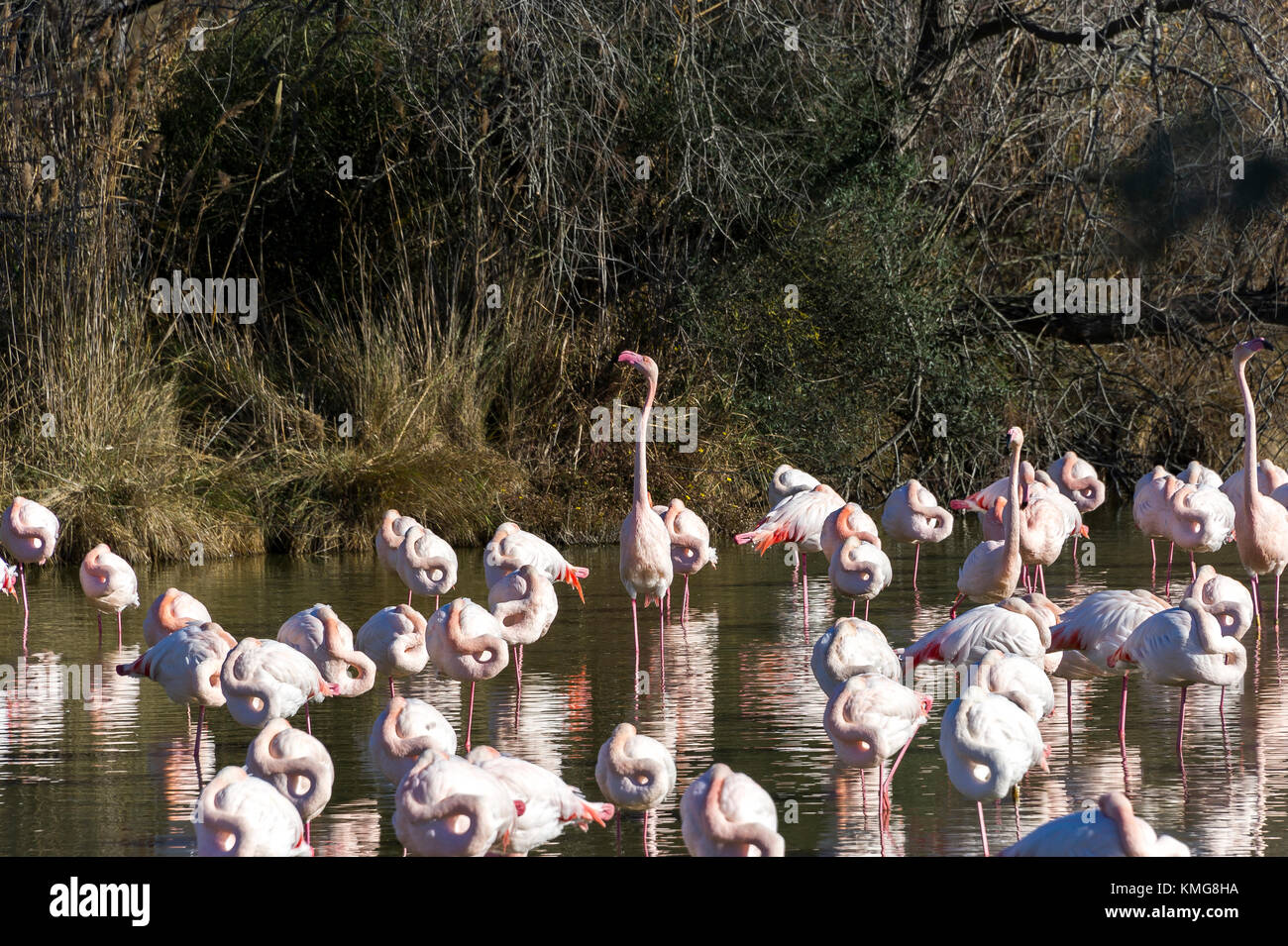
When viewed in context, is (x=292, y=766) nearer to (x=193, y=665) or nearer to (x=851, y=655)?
(x=193, y=665)

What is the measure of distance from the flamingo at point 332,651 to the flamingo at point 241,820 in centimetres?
208

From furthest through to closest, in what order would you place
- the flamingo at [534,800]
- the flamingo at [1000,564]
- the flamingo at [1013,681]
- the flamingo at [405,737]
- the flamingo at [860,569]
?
the flamingo at [860,569]
the flamingo at [1000,564]
the flamingo at [1013,681]
the flamingo at [405,737]
the flamingo at [534,800]

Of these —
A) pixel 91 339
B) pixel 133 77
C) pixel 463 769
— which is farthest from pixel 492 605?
pixel 133 77

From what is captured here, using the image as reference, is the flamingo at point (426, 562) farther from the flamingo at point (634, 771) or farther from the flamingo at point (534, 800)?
the flamingo at point (534, 800)

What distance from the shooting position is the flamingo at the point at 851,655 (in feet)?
19.0

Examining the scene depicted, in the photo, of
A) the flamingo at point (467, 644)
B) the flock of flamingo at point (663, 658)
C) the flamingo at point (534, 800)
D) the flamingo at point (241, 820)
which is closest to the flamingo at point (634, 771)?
the flock of flamingo at point (663, 658)

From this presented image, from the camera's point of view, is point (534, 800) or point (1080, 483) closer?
point (534, 800)

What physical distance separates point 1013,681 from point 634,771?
1.42m

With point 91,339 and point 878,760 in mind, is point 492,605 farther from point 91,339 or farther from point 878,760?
point 91,339

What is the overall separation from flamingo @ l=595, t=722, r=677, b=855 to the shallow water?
0.19 m

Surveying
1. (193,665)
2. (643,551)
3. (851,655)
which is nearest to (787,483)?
(643,551)

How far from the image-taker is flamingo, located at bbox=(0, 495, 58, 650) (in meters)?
8.75

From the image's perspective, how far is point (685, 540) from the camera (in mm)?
8719

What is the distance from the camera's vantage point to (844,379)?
1313 cm
